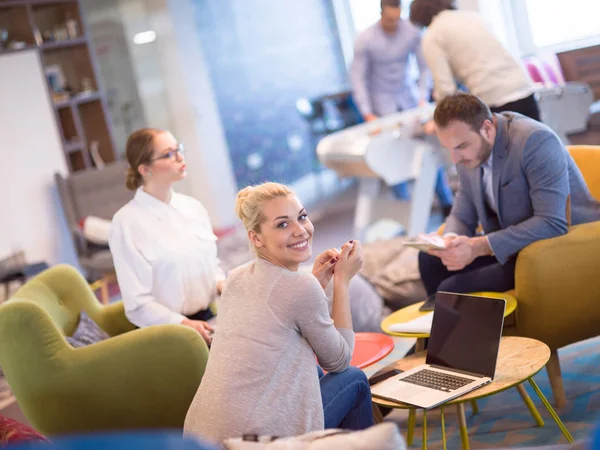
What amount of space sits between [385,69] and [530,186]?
3.53 metres

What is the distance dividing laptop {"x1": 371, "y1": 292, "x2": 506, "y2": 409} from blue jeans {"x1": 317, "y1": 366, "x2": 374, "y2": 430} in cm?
12

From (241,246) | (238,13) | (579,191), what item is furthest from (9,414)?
(238,13)

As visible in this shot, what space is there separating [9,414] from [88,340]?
1.37m

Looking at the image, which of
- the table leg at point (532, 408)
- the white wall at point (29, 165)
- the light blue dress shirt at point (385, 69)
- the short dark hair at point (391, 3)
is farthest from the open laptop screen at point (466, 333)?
the white wall at point (29, 165)

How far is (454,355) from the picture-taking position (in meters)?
2.73

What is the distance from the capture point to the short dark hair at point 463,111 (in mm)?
3172

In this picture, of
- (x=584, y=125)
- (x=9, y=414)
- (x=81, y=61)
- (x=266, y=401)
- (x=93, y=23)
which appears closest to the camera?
(x=266, y=401)

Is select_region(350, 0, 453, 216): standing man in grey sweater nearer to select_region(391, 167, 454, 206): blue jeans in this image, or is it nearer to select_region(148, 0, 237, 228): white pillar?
select_region(391, 167, 454, 206): blue jeans

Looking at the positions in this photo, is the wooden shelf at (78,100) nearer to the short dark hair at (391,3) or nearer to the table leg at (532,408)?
the short dark hair at (391,3)

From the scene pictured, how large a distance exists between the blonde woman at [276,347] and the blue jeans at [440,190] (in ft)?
13.4

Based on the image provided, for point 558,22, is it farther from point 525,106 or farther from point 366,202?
point 525,106

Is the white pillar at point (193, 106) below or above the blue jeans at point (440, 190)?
above

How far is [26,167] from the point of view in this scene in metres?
6.72

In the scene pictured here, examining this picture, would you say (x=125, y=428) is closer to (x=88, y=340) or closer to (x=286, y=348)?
(x=88, y=340)
